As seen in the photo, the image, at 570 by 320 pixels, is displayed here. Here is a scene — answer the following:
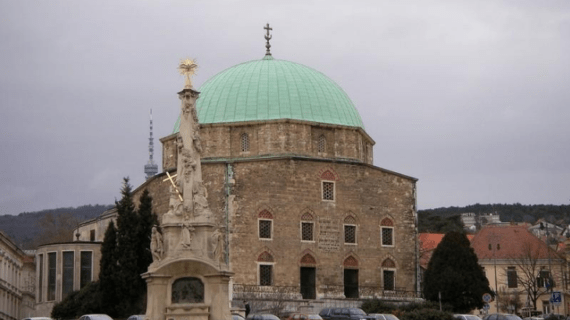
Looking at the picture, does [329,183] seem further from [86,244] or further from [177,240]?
[177,240]

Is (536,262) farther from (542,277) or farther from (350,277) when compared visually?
(350,277)

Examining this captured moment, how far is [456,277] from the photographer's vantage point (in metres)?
53.5

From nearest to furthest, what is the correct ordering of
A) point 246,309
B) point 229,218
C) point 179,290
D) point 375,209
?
point 179,290
point 246,309
point 229,218
point 375,209

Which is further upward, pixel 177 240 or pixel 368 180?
pixel 368 180

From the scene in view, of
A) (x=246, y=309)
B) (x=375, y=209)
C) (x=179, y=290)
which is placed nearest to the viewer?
(x=179, y=290)

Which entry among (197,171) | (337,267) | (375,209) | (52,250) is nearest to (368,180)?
(375,209)

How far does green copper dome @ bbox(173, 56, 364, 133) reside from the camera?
56.5 m

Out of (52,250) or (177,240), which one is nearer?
Answer: (177,240)

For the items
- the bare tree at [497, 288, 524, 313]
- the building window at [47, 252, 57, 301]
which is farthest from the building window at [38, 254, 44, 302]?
the bare tree at [497, 288, 524, 313]

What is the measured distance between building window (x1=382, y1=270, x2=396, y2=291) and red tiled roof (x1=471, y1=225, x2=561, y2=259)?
13044 mm

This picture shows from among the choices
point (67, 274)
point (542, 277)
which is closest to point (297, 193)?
point (67, 274)

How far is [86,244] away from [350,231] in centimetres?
1427

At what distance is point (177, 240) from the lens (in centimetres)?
3117

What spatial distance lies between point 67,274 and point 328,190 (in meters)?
14.7
